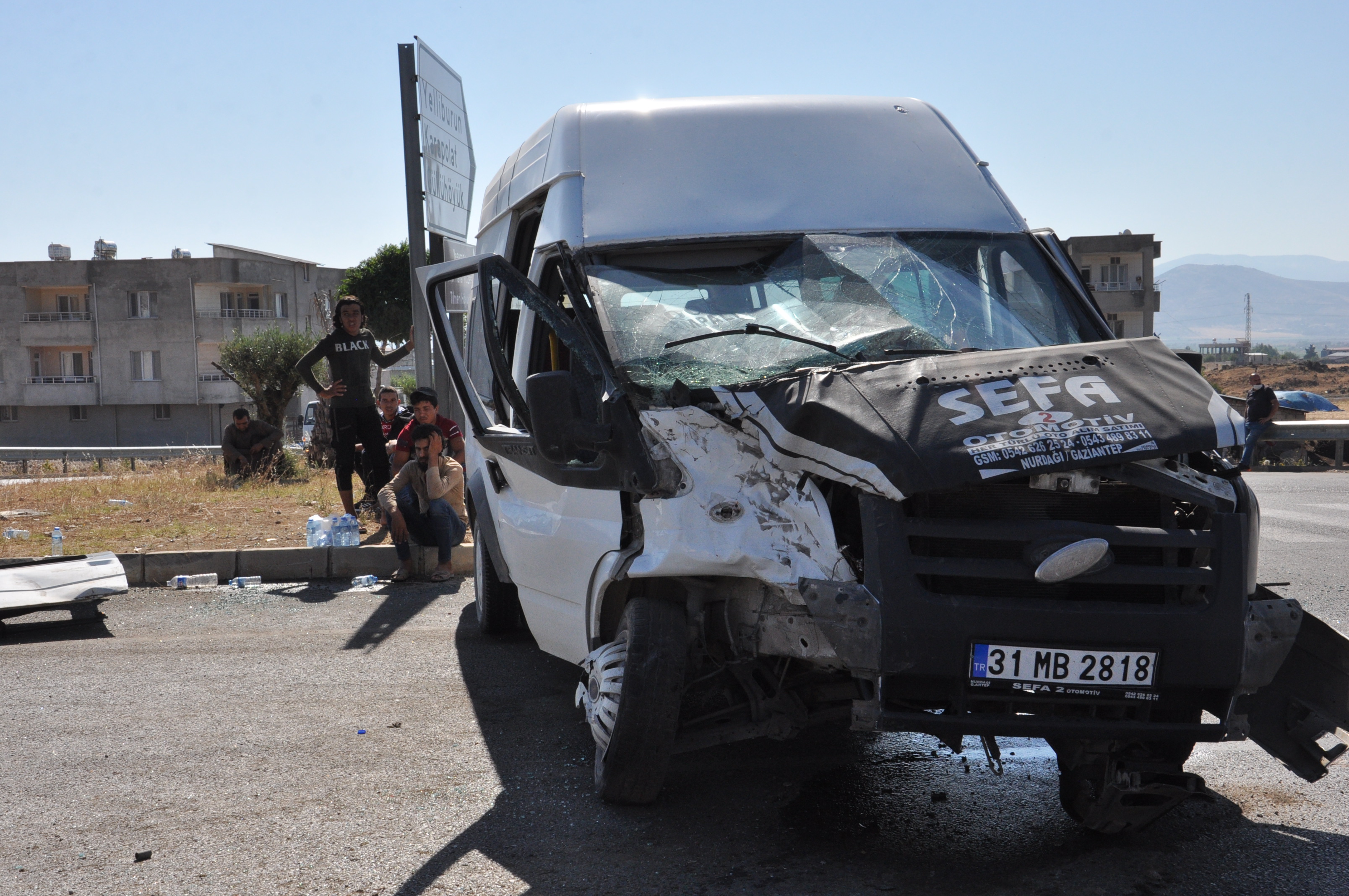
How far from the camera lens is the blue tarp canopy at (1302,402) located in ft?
92.5

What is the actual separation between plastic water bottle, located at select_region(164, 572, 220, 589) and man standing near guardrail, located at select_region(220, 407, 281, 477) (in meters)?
7.36

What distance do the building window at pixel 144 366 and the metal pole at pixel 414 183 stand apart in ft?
182

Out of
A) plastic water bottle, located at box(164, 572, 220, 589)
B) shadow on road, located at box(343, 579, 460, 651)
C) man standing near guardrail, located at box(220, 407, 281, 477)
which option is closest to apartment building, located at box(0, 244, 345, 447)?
man standing near guardrail, located at box(220, 407, 281, 477)

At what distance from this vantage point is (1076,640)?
10.4ft

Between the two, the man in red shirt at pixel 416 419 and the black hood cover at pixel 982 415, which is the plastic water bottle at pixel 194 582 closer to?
the man in red shirt at pixel 416 419

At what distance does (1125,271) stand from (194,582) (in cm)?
7108

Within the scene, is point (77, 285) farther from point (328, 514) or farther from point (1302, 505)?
point (1302, 505)

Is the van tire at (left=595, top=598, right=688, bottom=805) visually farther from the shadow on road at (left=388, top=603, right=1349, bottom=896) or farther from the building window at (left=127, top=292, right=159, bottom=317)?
the building window at (left=127, top=292, right=159, bottom=317)

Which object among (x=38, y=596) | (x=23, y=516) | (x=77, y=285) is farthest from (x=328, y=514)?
(x=77, y=285)

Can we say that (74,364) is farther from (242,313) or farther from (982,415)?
(982,415)

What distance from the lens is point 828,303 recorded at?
437 centimetres

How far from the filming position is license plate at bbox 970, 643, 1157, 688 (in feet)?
10.4

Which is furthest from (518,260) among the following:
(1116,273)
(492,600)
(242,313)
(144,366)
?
(1116,273)

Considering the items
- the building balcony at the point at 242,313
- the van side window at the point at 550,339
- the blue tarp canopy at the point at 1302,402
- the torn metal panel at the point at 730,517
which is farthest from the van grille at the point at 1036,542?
the building balcony at the point at 242,313
